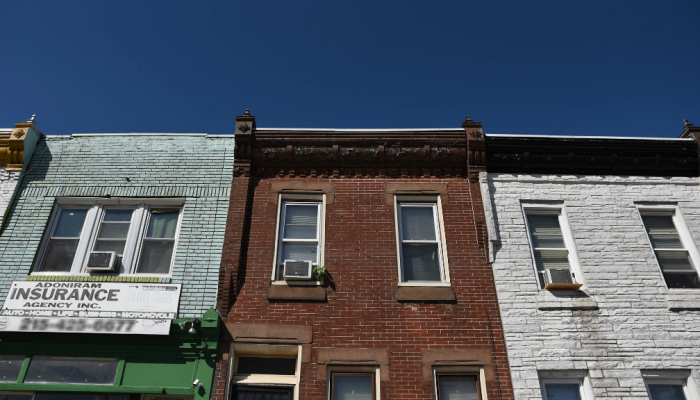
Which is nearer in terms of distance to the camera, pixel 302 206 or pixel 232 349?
pixel 232 349

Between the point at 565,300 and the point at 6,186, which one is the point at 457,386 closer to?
the point at 565,300

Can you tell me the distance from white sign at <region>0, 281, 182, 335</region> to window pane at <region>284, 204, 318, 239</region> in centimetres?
228

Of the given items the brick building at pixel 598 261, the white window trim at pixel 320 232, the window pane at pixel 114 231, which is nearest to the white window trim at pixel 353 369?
the white window trim at pixel 320 232

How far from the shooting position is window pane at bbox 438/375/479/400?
7.73 metres

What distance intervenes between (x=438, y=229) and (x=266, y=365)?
3.99 metres

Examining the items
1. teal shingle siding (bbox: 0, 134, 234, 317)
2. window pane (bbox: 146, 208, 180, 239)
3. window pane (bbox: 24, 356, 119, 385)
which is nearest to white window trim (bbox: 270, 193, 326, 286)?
teal shingle siding (bbox: 0, 134, 234, 317)

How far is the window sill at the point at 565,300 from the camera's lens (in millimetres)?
8266

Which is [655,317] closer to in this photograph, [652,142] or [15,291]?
[652,142]

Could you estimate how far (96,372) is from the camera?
25.5ft

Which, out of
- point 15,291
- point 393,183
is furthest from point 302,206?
point 15,291

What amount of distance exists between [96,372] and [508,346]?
21.9ft

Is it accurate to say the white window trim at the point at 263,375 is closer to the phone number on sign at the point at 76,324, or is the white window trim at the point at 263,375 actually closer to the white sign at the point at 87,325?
the white sign at the point at 87,325

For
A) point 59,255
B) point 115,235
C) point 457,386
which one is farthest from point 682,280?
point 59,255

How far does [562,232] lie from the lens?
9312 millimetres
